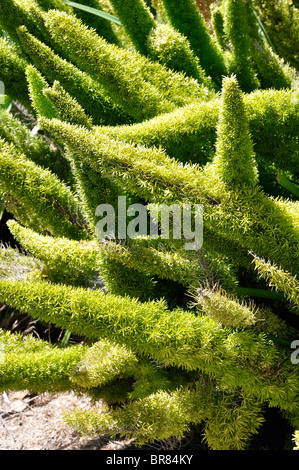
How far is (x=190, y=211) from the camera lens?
45 centimetres

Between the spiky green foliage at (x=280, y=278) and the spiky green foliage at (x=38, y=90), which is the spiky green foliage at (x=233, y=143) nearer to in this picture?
the spiky green foliage at (x=280, y=278)

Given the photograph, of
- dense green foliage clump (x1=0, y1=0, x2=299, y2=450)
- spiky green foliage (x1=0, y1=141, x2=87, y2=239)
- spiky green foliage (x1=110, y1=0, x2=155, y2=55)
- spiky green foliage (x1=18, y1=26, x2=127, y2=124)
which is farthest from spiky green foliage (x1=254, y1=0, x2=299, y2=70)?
spiky green foliage (x1=0, y1=141, x2=87, y2=239)

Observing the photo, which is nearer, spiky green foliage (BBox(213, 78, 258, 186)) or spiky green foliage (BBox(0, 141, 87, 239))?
spiky green foliage (BBox(213, 78, 258, 186))

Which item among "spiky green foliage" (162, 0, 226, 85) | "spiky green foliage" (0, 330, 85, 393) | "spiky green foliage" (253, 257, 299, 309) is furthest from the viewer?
"spiky green foliage" (162, 0, 226, 85)

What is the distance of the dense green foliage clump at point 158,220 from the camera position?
45 cm

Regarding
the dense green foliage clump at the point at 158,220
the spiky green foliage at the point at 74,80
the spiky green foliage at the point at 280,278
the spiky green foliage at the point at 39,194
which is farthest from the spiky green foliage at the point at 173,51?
the spiky green foliage at the point at 280,278

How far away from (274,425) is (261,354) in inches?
7.5

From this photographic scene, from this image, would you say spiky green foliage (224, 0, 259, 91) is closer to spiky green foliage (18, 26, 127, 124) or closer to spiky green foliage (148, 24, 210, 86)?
spiky green foliage (148, 24, 210, 86)

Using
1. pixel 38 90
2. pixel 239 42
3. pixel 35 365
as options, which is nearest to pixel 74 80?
pixel 38 90

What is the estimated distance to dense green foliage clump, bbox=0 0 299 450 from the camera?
1.48ft

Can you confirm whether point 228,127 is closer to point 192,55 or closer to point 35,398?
point 192,55

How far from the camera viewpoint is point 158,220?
1.65ft

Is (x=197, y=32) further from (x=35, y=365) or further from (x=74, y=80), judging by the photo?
(x=35, y=365)

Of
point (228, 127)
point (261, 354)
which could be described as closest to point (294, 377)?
point (261, 354)
